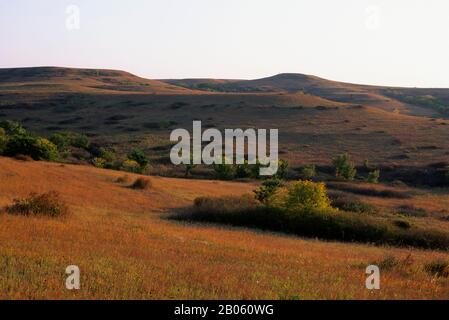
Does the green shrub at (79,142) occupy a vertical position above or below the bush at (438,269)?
below

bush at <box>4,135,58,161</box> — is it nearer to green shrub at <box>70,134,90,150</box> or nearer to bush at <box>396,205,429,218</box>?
green shrub at <box>70,134,90,150</box>

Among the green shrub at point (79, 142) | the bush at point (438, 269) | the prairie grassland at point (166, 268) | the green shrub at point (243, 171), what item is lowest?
the green shrub at point (243, 171)

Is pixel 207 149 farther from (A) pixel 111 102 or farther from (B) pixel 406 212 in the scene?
(A) pixel 111 102

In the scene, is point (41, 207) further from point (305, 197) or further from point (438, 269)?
point (305, 197)

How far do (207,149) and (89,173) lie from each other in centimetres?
3534

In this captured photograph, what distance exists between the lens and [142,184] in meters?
38.3

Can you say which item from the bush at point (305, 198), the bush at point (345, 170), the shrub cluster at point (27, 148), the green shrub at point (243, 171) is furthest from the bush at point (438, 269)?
the bush at point (345, 170)

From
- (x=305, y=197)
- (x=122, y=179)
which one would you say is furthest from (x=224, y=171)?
(x=305, y=197)

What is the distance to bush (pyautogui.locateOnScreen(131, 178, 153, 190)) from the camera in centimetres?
3812

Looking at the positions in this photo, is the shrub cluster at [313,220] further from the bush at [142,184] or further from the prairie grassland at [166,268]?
the bush at [142,184]

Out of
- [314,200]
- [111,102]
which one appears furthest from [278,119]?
[314,200]

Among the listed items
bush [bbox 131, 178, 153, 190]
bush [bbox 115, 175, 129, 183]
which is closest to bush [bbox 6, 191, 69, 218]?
bush [bbox 131, 178, 153, 190]

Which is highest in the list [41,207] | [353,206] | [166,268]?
[166,268]

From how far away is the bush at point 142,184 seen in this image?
125 ft
